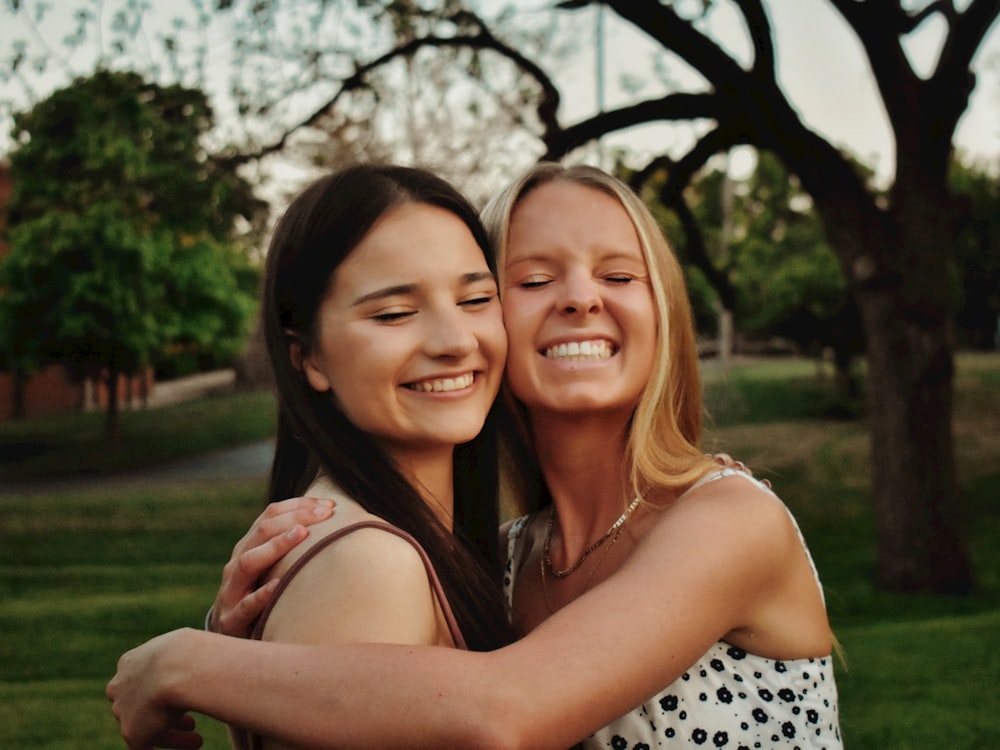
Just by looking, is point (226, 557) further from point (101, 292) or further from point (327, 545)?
point (101, 292)

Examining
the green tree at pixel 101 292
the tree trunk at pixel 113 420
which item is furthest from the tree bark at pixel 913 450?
the tree trunk at pixel 113 420

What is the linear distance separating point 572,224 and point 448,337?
49 cm

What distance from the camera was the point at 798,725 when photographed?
2152 millimetres

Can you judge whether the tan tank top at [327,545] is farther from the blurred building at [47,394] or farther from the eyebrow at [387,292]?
the blurred building at [47,394]

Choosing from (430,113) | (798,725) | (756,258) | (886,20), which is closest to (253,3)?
(430,113)

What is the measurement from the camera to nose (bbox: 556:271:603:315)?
237 centimetres

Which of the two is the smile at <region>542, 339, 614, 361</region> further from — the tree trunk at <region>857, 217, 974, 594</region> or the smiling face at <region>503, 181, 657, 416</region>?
the tree trunk at <region>857, 217, 974, 594</region>

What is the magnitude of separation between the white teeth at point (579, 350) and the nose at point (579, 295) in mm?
70

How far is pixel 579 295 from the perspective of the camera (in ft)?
7.78

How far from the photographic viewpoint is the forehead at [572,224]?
244 centimetres

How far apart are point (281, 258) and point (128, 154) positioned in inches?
299

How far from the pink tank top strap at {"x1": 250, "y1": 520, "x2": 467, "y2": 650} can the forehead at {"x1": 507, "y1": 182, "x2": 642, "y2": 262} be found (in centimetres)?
81

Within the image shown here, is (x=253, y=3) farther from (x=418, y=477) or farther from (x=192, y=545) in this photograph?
(x=192, y=545)

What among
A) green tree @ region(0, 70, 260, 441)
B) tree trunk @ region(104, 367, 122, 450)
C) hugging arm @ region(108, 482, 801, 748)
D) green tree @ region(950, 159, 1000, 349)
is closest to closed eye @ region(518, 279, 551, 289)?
hugging arm @ region(108, 482, 801, 748)
